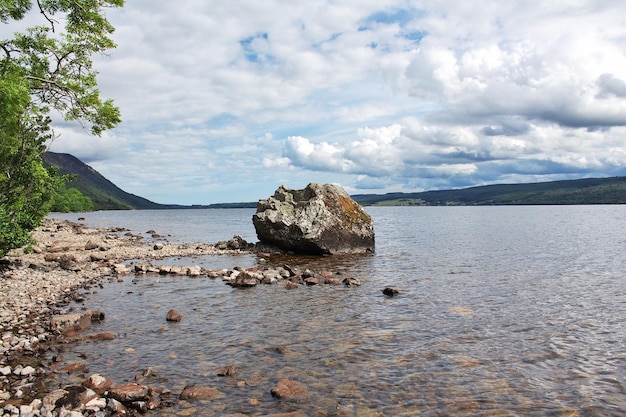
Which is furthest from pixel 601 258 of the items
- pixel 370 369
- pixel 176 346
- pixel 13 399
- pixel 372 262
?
pixel 13 399

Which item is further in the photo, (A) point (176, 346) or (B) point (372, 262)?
(B) point (372, 262)

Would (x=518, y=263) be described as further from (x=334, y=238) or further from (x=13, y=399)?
(x=13, y=399)

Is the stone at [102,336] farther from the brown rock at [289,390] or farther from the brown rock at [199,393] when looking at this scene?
the brown rock at [289,390]

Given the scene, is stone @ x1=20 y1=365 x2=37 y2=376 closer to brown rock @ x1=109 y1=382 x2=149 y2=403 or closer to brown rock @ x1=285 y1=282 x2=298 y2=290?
brown rock @ x1=109 y1=382 x2=149 y2=403

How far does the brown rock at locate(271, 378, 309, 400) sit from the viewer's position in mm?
11072

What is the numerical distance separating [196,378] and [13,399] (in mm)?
4312

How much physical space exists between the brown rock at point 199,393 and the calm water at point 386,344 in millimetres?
352

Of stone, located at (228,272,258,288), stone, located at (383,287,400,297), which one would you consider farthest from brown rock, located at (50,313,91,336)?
stone, located at (383,287,400,297)

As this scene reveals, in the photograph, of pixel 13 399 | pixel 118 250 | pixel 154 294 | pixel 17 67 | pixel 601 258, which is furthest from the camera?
pixel 118 250

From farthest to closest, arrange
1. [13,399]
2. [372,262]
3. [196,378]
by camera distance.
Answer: [372,262], [196,378], [13,399]

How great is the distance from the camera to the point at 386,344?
15.2 m

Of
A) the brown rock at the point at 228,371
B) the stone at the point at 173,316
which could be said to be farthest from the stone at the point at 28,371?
the stone at the point at 173,316

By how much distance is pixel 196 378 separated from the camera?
484 inches

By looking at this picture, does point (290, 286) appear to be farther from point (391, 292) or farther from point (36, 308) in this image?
point (36, 308)
